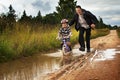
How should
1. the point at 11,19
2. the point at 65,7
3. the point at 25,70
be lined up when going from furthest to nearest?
1. the point at 65,7
2. the point at 11,19
3. the point at 25,70

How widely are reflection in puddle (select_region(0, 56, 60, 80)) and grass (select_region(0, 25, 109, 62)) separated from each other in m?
0.99

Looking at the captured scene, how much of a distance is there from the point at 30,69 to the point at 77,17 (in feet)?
19.1

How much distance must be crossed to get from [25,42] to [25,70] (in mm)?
5517

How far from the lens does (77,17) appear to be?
16.3 m

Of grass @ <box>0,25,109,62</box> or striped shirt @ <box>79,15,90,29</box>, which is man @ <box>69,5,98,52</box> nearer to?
striped shirt @ <box>79,15,90,29</box>

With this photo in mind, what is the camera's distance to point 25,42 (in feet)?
53.1

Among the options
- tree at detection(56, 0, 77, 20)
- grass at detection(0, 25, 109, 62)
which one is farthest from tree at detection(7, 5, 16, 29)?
tree at detection(56, 0, 77, 20)

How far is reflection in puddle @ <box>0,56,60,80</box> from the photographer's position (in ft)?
30.8

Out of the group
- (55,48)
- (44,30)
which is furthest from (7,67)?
(44,30)

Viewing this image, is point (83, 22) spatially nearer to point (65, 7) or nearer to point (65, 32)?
point (65, 32)

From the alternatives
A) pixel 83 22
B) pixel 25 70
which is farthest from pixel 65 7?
pixel 25 70

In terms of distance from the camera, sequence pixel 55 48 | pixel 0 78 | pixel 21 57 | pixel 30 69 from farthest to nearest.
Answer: pixel 55 48 < pixel 21 57 < pixel 30 69 < pixel 0 78

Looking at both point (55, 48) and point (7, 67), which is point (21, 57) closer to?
point (7, 67)

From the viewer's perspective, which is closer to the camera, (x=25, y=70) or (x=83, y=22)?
(x=25, y=70)
